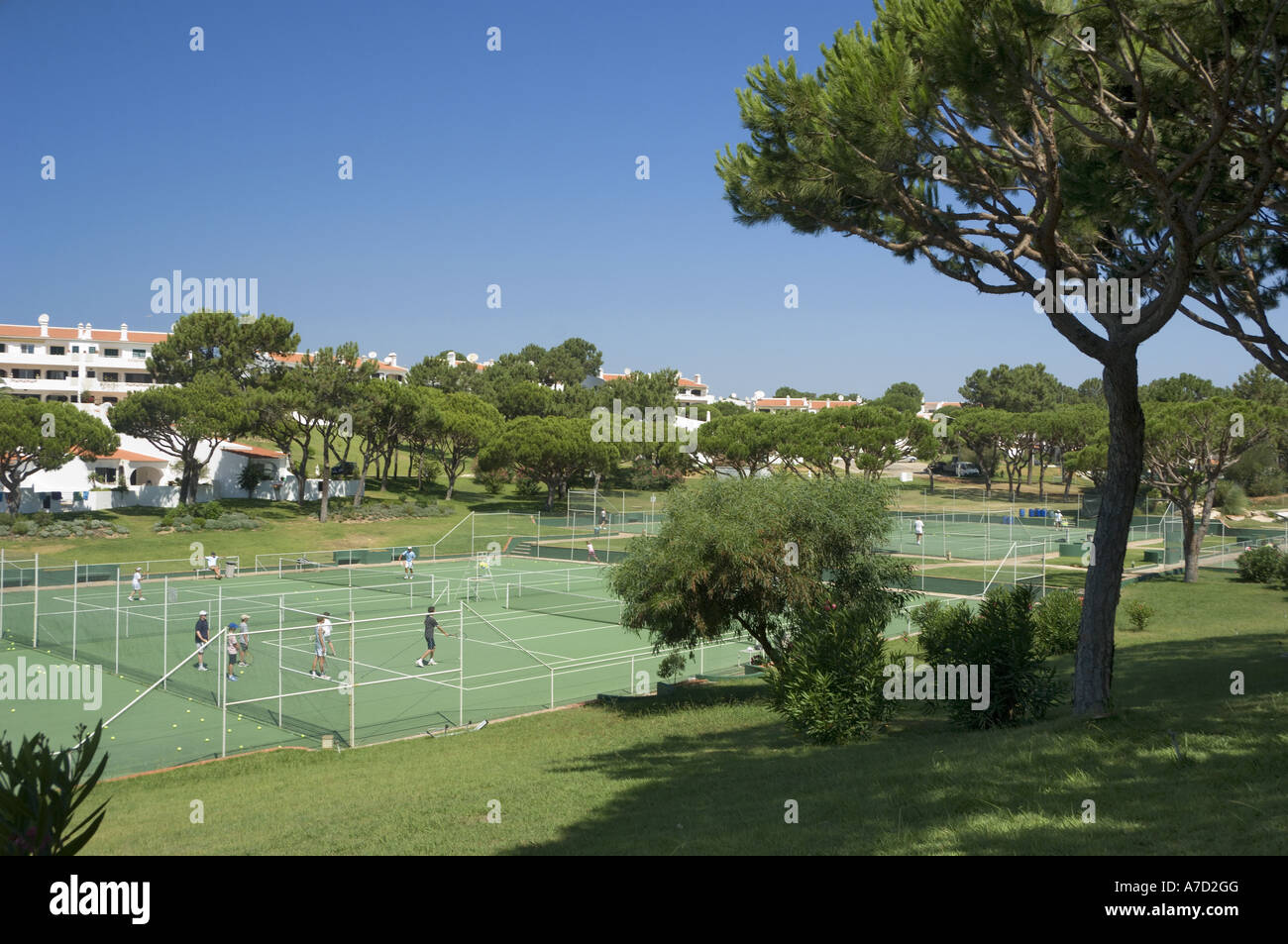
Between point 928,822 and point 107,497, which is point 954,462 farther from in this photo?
point 928,822

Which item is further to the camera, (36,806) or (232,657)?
(232,657)

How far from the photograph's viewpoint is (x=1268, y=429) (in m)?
39.3

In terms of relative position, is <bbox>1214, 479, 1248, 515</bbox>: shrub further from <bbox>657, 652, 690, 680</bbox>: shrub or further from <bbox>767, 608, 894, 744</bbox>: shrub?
<bbox>767, 608, 894, 744</bbox>: shrub

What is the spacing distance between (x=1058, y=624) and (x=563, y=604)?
757 inches

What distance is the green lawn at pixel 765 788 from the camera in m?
7.29

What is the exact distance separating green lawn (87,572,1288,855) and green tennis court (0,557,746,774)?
2341mm

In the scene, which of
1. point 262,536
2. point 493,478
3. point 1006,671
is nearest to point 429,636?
point 1006,671

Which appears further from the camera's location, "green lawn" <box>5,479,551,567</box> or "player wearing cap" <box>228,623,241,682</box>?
"green lawn" <box>5,479,551,567</box>

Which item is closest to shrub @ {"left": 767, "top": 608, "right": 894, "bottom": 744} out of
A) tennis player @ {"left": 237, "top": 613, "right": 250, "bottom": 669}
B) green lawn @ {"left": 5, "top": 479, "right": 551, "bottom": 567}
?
tennis player @ {"left": 237, "top": 613, "right": 250, "bottom": 669}

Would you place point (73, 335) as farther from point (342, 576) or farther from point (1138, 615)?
point (1138, 615)

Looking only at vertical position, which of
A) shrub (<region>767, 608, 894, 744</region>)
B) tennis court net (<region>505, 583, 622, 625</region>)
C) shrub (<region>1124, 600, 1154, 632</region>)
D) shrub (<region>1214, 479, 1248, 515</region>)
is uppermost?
shrub (<region>1214, 479, 1248, 515</region>)

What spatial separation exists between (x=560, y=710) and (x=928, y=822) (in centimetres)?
1316

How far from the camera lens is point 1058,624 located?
24219mm

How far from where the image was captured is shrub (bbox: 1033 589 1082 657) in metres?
23.7
